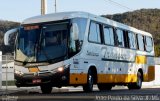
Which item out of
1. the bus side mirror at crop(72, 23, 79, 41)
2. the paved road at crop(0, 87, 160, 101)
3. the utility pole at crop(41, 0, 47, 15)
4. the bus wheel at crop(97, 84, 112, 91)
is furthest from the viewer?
the utility pole at crop(41, 0, 47, 15)

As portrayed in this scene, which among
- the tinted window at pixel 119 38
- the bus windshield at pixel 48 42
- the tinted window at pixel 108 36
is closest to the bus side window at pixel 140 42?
the tinted window at pixel 119 38

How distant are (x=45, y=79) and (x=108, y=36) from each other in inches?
202

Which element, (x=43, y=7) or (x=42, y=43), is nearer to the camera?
(x=42, y=43)

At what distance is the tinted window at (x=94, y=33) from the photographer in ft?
73.8

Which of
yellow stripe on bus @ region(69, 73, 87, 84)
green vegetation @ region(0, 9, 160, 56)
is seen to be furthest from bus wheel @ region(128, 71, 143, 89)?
green vegetation @ region(0, 9, 160, 56)

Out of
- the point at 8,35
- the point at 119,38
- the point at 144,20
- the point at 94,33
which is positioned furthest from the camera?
the point at 144,20

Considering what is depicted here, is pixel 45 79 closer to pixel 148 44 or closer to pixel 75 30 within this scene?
pixel 75 30

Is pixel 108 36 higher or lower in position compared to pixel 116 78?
higher

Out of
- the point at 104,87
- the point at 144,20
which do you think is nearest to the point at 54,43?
the point at 104,87

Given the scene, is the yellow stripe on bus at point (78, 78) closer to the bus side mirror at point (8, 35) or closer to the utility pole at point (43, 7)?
the bus side mirror at point (8, 35)

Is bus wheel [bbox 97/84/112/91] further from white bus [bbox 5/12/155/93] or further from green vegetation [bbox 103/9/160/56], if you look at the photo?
green vegetation [bbox 103/9/160/56]

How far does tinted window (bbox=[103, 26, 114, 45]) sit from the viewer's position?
24375 millimetres

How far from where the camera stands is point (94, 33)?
22844mm

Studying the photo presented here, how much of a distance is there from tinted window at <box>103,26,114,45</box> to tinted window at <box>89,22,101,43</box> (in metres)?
0.95
